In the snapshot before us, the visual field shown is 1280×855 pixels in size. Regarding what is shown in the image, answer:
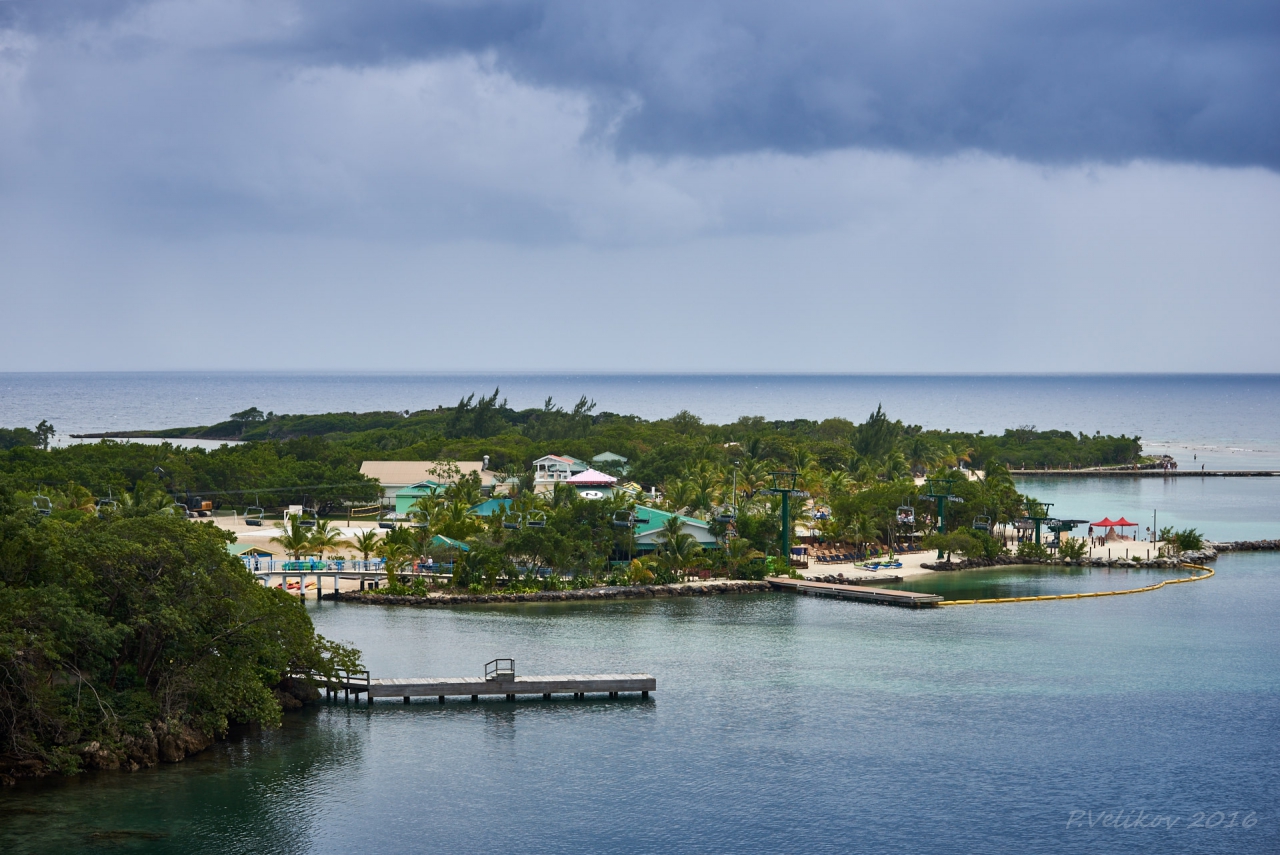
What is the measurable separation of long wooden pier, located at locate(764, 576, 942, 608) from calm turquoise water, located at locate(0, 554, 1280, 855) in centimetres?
627

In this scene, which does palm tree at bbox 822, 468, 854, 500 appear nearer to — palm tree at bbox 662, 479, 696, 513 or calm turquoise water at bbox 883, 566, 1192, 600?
palm tree at bbox 662, 479, 696, 513

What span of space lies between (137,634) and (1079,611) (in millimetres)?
41758

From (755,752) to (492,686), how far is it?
976 centimetres

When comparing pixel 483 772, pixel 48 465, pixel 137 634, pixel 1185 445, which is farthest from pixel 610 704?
pixel 1185 445

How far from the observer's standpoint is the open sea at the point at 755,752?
2909cm

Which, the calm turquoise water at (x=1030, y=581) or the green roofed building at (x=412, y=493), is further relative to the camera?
the green roofed building at (x=412, y=493)

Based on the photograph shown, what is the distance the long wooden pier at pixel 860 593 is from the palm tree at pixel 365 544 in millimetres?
20463

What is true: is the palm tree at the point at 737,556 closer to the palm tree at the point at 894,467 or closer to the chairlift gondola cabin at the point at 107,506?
the chairlift gondola cabin at the point at 107,506

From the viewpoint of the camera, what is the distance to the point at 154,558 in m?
33.0

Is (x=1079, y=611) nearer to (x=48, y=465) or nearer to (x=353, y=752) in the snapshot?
(x=353, y=752)

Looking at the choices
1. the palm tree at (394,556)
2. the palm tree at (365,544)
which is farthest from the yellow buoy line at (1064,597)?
the palm tree at (365,544)

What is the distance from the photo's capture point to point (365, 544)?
205 ft

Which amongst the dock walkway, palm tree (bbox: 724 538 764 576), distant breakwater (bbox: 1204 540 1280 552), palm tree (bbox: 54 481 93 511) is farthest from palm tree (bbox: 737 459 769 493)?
the dock walkway

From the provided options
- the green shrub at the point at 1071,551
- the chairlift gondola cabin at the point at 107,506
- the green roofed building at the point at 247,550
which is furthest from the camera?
the green shrub at the point at 1071,551
